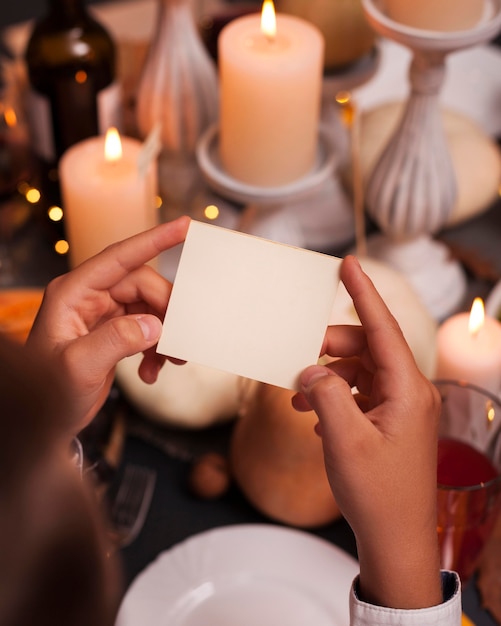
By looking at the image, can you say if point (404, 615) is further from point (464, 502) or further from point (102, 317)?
point (102, 317)

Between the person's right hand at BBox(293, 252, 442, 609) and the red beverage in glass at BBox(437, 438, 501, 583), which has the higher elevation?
the person's right hand at BBox(293, 252, 442, 609)

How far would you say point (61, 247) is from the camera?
108 cm

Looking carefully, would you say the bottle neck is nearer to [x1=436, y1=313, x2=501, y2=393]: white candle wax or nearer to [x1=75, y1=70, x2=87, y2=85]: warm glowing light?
[x1=75, y1=70, x2=87, y2=85]: warm glowing light

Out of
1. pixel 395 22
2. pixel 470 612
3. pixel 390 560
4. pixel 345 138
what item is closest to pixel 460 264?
pixel 345 138

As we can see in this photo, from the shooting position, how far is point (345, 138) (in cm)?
113

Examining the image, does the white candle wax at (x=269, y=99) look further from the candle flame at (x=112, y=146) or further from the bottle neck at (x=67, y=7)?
the bottle neck at (x=67, y=7)

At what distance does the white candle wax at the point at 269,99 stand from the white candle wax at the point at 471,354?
9.7 inches

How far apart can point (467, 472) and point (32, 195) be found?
68 cm

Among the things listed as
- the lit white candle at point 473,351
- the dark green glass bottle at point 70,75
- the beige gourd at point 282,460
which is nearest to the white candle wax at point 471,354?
the lit white candle at point 473,351

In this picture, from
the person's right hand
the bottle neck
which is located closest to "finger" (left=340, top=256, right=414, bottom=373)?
the person's right hand

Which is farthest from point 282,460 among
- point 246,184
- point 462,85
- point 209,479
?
point 462,85

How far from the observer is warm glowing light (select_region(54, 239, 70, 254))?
108 cm

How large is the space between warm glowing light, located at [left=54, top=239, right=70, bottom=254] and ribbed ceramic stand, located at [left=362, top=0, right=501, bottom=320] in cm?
40

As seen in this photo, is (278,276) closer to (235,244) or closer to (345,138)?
(235,244)
